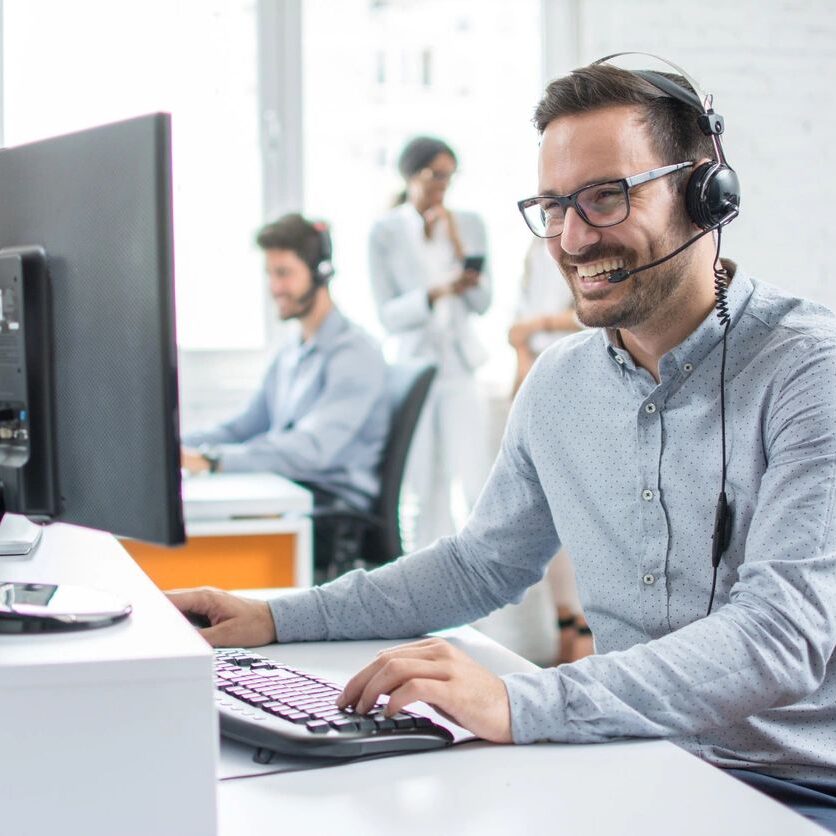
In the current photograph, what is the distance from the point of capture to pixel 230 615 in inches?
51.6

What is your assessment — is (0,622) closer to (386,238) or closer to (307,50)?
(386,238)

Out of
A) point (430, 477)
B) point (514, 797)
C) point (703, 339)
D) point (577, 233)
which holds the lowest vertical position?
point (430, 477)

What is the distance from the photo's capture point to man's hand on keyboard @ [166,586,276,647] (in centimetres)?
129

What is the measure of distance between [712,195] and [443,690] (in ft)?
2.14

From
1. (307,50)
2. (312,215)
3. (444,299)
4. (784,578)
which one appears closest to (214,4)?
(307,50)

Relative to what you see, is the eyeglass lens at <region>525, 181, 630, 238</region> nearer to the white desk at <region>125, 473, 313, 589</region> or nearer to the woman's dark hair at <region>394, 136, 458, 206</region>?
the white desk at <region>125, 473, 313, 589</region>

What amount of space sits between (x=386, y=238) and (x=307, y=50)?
78cm

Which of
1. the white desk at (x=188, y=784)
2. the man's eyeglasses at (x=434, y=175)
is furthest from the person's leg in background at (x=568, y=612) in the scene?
the white desk at (x=188, y=784)

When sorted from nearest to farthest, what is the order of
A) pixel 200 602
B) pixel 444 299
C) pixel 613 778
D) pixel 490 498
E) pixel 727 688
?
pixel 613 778
pixel 727 688
pixel 200 602
pixel 490 498
pixel 444 299

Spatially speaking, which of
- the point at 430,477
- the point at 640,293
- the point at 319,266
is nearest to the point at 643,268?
the point at 640,293

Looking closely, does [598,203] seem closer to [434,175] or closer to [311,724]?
[311,724]

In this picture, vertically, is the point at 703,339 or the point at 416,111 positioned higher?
the point at 416,111

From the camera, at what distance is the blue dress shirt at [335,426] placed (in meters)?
3.24

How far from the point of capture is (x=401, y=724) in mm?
967
